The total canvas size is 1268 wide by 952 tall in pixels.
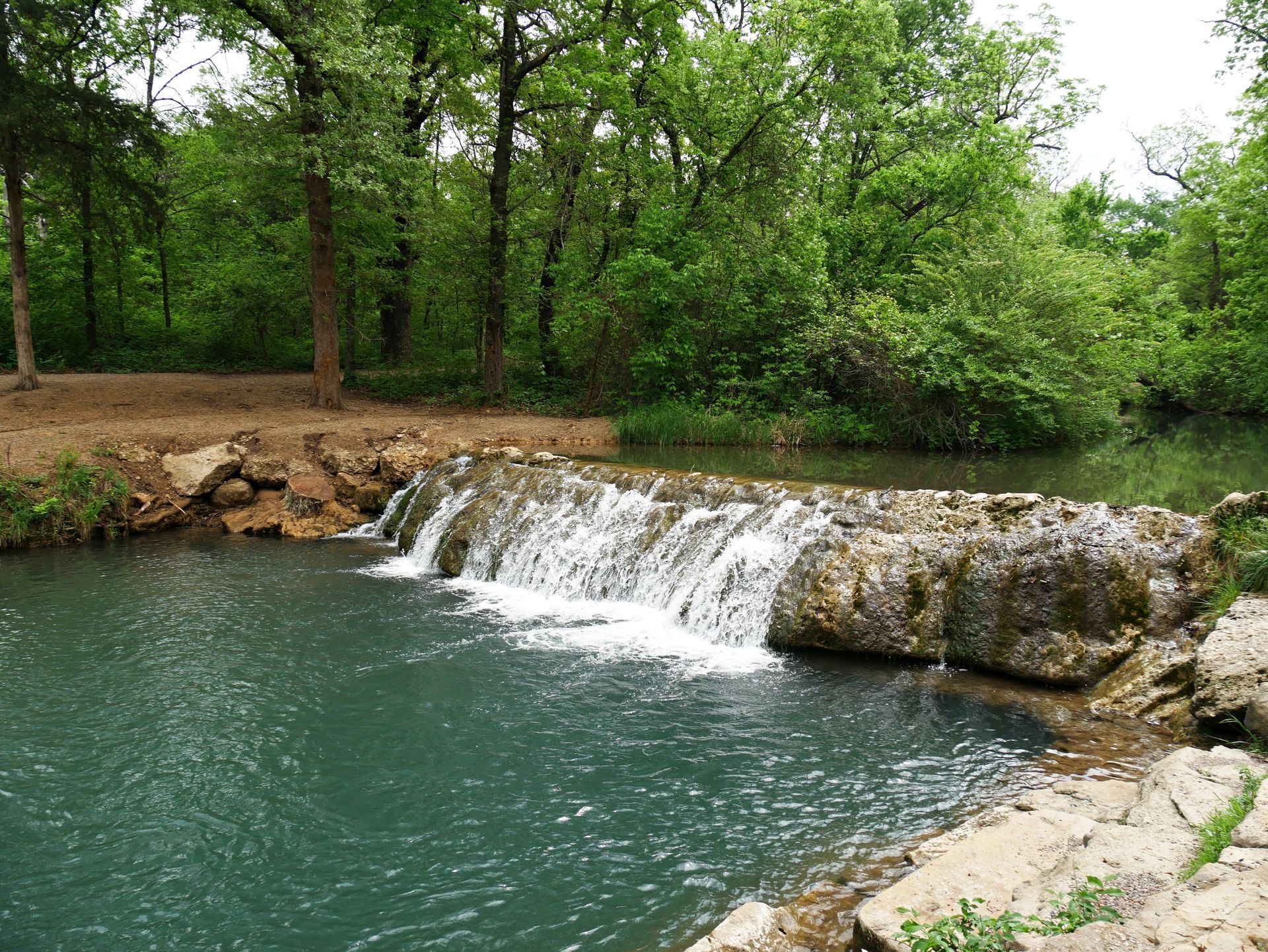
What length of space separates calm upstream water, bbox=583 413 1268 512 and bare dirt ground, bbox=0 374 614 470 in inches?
111

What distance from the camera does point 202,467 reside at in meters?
12.5

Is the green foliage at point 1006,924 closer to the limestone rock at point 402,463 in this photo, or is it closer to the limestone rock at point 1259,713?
the limestone rock at point 1259,713

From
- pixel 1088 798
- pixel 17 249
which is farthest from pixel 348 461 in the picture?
pixel 1088 798

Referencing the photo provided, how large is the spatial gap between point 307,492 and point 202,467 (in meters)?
1.74

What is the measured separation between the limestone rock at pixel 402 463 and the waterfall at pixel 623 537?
93 centimetres

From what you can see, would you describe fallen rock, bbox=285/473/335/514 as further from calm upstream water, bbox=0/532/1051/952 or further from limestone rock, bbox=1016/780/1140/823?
limestone rock, bbox=1016/780/1140/823

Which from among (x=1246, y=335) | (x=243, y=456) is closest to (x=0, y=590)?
(x=243, y=456)

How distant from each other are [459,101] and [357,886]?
1778 cm

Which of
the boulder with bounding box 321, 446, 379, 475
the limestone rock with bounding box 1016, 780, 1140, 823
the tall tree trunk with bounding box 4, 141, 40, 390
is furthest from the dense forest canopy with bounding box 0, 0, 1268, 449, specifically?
the limestone rock with bounding box 1016, 780, 1140, 823

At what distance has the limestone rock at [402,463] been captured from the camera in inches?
527

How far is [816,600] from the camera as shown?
7586 mm

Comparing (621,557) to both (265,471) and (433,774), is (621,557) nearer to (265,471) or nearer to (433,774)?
(433,774)

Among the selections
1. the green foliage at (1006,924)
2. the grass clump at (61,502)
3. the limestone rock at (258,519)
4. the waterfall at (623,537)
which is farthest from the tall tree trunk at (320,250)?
the green foliage at (1006,924)

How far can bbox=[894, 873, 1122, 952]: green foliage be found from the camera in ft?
8.66
